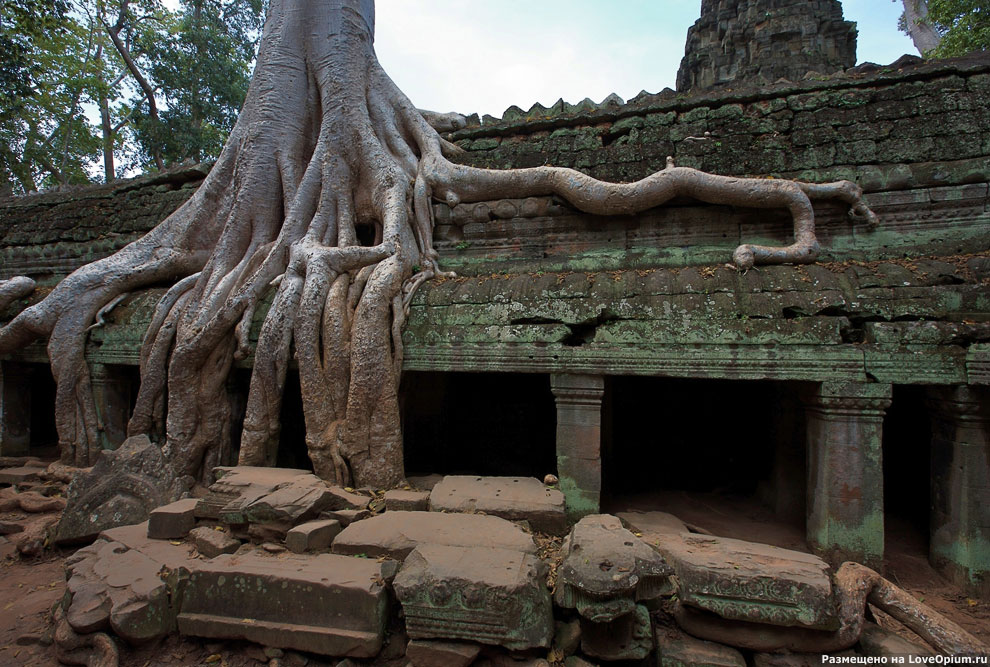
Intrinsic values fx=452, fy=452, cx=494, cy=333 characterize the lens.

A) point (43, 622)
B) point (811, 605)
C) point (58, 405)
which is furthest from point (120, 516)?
point (811, 605)

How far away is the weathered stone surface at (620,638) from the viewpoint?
2.26 meters

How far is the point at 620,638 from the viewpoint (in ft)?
7.46

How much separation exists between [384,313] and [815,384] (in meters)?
3.36

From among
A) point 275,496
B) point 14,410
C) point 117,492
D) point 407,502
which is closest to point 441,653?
point 407,502

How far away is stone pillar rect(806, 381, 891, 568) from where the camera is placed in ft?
10.1

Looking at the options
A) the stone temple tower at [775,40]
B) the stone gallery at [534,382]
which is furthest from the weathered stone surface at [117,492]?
the stone temple tower at [775,40]

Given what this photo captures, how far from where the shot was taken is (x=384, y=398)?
12.3 ft

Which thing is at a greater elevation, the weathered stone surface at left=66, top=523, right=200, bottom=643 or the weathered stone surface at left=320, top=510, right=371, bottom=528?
the weathered stone surface at left=320, top=510, right=371, bottom=528

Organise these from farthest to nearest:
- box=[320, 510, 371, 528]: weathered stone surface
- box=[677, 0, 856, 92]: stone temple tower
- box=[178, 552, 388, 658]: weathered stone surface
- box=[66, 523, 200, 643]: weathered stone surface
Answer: box=[677, 0, 856, 92]: stone temple tower, box=[320, 510, 371, 528]: weathered stone surface, box=[66, 523, 200, 643]: weathered stone surface, box=[178, 552, 388, 658]: weathered stone surface

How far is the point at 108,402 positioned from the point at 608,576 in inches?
221

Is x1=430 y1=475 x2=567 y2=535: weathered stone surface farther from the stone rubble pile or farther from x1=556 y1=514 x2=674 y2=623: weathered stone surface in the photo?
x1=556 y1=514 x2=674 y2=623: weathered stone surface

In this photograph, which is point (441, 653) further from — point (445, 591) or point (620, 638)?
point (620, 638)

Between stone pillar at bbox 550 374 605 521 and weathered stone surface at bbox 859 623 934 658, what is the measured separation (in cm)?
163

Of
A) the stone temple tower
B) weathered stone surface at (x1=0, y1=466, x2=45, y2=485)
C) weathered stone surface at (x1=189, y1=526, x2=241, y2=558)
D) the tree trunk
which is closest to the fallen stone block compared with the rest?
weathered stone surface at (x1=189, y1=526, x2=241, y2=558)
